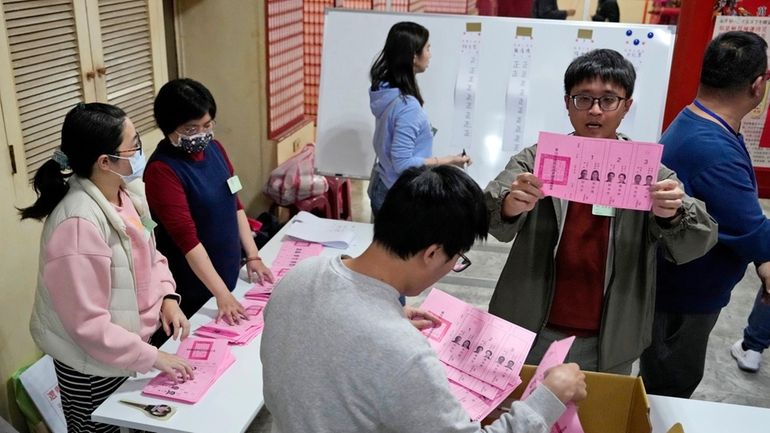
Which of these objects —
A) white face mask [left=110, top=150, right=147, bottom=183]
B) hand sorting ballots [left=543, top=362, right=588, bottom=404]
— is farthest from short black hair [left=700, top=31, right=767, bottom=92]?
white face mask [left=110, top=150, right=147, bottom=183]

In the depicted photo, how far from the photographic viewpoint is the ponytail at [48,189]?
1.69 m

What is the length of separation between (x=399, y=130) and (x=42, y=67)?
56.6 inches

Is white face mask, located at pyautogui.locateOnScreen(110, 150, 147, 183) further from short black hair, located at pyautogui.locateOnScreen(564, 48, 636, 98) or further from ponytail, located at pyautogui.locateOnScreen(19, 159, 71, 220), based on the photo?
short black hair, located at pyautogui.locateOnScreen(564, 48, 636, 98)

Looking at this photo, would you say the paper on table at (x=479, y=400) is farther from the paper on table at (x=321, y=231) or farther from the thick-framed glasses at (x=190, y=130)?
the paper on table at (x=321, y=231)

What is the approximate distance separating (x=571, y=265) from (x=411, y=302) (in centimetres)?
199

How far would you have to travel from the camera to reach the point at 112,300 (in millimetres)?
1728

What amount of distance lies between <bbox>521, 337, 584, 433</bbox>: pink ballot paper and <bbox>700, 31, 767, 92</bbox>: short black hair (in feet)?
3.15

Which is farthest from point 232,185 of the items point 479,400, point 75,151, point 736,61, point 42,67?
point 736,61

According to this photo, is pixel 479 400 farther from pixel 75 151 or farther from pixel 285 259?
pixel 285 259

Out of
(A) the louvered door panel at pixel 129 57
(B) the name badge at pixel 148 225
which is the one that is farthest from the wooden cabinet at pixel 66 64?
(B) the name badge at pixel 148 225

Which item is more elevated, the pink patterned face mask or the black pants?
the pink patterned face mask

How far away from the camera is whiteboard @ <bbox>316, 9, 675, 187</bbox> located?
3.19 meters

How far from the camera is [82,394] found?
6.09 feet

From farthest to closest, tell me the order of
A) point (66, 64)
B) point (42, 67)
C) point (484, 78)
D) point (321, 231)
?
point (484, 78)
point (321, 231)
point (66, 64)
point (42, 67)
